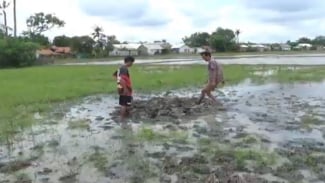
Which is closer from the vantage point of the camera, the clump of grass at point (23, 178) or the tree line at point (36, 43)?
the clump of grass at point (23, 178)

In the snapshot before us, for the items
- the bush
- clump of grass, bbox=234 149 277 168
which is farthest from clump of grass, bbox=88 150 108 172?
the bush

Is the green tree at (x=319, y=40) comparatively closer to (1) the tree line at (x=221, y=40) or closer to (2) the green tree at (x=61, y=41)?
(1) the tree line at (x=221, y=40)

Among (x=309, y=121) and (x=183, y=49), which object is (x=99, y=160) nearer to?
(x=309, y=121)

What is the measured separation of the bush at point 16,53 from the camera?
183 ft

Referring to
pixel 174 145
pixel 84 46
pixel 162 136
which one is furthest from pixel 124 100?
pixel 84 46

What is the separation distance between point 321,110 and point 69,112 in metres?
7.20

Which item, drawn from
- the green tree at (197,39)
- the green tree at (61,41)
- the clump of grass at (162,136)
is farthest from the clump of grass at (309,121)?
the green tree at (197,39)

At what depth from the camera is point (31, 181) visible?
21.8 ft

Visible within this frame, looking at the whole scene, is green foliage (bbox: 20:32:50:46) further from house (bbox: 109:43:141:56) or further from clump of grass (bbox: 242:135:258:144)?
clump of grass (bbox: 242:135:258:144)

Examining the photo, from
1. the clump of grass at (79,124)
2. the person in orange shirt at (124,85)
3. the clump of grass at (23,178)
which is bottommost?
the clump of grass at (23,178)

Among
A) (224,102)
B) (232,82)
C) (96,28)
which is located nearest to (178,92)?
(224,102)

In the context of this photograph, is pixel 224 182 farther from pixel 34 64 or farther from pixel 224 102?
pixel 34 64

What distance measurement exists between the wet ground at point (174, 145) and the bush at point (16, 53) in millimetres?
43440

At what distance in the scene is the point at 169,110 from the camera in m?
13.3
